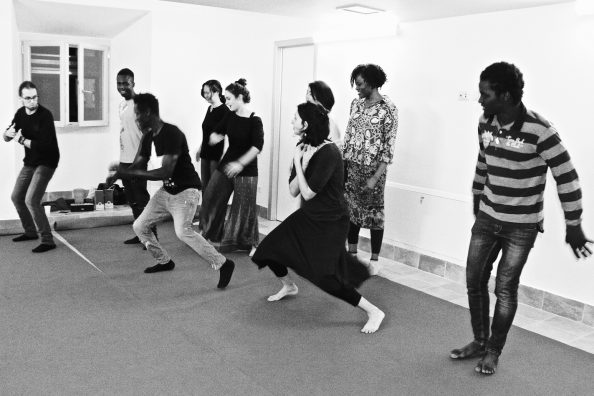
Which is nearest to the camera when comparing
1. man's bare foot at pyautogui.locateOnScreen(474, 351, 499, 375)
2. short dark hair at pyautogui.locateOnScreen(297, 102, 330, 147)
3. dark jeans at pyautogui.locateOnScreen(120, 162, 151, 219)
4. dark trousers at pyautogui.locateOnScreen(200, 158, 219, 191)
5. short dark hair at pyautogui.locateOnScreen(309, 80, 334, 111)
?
man's bare foot at pyautogui.locateOnScreen(474, 351, 499, 375)

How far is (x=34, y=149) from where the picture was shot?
5.07 metres

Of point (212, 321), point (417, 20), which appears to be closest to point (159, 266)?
point (212, 321)

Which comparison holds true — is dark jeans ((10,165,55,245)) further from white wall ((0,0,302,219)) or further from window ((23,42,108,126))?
window ((23,42,108,126))

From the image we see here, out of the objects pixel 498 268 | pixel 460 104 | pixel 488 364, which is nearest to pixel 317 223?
pixel 498 268

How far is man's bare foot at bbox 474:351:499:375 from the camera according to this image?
3188 mm

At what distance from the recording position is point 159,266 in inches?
188

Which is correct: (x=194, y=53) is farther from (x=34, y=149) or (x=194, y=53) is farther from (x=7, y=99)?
(x=34, y=149)

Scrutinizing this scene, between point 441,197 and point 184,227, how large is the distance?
2.11 metres

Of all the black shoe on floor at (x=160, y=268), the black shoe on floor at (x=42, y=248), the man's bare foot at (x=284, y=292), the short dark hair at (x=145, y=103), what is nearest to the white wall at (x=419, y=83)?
the black shoe on floor at (x=42, y=248)

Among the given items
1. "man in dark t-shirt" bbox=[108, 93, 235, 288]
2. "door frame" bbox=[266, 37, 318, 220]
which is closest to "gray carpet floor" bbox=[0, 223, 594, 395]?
"man in dark t-shirt" bbox=[108, 93, 235, 288]

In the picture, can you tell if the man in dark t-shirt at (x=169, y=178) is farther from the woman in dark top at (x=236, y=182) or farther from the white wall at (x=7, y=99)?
the white wall at (x=7, y=99)

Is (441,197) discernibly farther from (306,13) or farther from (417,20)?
(306,13)

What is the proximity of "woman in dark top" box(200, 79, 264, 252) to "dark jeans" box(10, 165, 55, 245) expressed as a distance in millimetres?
1360

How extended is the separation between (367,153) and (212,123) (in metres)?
1.61
